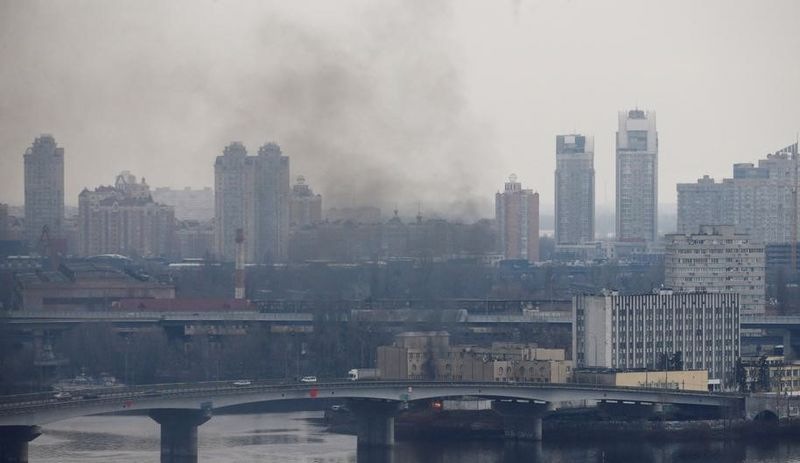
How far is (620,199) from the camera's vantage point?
75188 millimetres

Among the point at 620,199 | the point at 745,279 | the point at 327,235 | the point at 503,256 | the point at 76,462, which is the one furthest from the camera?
the point at 620,199

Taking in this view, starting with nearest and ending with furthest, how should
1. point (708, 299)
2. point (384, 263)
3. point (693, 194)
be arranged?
point (708, 299) → point (384, 263) → point (693, 194)

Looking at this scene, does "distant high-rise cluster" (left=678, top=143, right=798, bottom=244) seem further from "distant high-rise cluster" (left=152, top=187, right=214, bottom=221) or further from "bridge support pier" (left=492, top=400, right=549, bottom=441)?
"bridge support pier" (left=492, top=400, right=549, bottom=441)

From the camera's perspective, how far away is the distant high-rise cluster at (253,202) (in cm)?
5419

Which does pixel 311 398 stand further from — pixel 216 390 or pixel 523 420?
pixel 523 420

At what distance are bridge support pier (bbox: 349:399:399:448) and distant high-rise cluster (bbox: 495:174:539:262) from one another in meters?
36.6

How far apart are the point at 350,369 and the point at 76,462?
851 centimetres

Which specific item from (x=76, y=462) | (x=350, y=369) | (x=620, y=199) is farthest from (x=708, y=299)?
(x=620, y=199)

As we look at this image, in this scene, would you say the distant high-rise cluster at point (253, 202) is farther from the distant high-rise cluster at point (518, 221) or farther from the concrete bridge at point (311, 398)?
the concrete bridge at point (311, 398)

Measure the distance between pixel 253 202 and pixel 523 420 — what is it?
2954 centimetres

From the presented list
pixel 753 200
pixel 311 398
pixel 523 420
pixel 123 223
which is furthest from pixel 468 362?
pixel 753 200

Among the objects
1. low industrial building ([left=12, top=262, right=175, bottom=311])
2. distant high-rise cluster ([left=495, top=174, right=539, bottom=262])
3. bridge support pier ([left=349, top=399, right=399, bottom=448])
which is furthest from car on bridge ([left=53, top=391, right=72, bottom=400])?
distant high-rise cluster ([left=495, top=174, right=539, bottom=262])

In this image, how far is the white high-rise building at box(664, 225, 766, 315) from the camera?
3712cm

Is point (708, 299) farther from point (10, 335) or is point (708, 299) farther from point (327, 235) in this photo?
point (327, 235)
